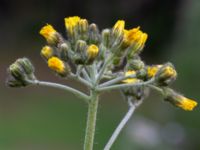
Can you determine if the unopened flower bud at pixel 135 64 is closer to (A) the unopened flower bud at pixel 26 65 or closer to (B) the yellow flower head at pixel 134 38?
(B) the yellow flower head at pixel 134 38

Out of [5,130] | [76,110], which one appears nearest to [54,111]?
[76,110]

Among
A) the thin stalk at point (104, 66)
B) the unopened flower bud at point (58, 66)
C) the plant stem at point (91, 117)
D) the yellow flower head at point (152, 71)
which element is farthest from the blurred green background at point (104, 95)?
the plant stem at point (91, 117)

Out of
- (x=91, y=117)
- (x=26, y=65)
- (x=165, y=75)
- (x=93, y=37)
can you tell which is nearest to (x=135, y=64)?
(x=165, y=75)

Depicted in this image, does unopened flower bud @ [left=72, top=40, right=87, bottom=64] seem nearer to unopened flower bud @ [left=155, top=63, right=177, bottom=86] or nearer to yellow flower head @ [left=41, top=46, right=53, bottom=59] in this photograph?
yellow flower head @ [left=41, top=46, right=53, bottom=59]

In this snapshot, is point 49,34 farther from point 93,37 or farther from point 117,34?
point 117,34

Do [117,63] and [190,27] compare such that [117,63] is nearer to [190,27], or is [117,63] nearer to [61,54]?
[61,54]
